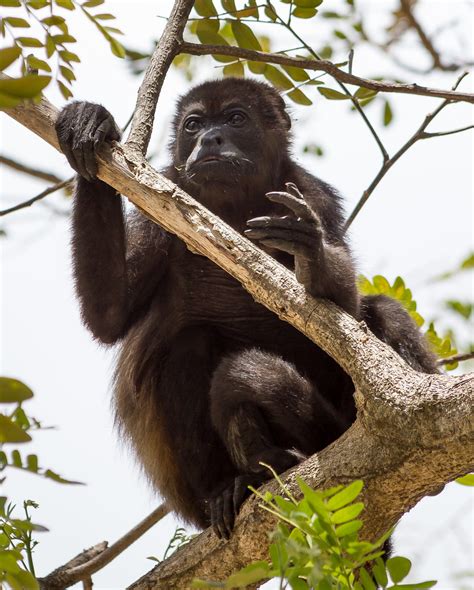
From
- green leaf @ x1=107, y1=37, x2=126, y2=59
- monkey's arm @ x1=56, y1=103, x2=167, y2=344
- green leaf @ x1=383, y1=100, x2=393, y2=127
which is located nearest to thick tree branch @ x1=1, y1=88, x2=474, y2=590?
monkey's arm @ x1=56, y1=103, x2=167, y2=344

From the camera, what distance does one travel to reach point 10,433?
5.70 ft

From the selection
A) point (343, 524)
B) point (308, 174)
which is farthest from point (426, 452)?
point (308, 174)

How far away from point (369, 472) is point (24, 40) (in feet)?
9.12

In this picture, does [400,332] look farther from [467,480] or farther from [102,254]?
[102,254]

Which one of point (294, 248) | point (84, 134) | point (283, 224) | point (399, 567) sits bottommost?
point (399, 567)

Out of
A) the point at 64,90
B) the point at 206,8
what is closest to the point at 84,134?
the point at 64,90

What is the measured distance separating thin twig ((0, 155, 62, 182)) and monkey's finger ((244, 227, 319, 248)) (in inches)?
143

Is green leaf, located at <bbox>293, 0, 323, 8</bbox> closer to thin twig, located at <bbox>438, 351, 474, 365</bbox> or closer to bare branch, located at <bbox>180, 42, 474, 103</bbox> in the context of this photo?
bare branch, located at <bbox>180, 42, 474, 103</bbox>

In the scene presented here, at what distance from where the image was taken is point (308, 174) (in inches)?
266

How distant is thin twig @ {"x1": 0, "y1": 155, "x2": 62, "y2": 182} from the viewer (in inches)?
297

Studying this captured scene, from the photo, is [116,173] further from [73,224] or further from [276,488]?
[276,488]

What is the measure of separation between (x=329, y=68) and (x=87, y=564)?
3294mm

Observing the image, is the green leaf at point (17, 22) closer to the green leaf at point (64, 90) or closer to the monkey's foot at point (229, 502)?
the green leaf at point (64, 90)

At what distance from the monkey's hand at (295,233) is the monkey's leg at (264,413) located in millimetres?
937
